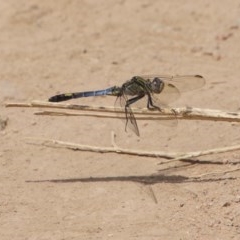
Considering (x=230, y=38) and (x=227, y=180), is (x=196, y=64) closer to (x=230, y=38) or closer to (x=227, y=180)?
(x=230, y=38)

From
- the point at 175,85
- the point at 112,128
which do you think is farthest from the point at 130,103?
the point at 112,128

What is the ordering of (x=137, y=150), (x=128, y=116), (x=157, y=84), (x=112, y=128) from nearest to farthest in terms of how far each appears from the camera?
(x=128, y=116) < (x=157, y=84) < (x=137, y=150) < (x=112, y=128)

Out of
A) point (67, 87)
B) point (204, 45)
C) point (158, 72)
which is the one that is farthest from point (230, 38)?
point (67, 87)

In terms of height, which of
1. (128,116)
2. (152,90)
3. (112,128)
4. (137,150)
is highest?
(152,90)

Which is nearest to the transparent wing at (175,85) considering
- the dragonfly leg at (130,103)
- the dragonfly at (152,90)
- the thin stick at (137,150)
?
the dragonfly at (152,90)

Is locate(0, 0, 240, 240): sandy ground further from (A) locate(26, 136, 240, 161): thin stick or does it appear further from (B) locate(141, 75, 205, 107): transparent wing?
(B) locate(141, 75, 205, 107): transparent wing

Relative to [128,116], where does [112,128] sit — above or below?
below

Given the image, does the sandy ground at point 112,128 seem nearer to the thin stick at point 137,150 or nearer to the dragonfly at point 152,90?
the thin stick at point 137,150


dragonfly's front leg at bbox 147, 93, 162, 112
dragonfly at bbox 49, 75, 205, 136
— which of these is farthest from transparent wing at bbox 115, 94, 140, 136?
dragonfly's front leg at bbox 147, 93, 162, 112

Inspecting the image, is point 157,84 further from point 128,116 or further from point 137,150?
point 137,150
